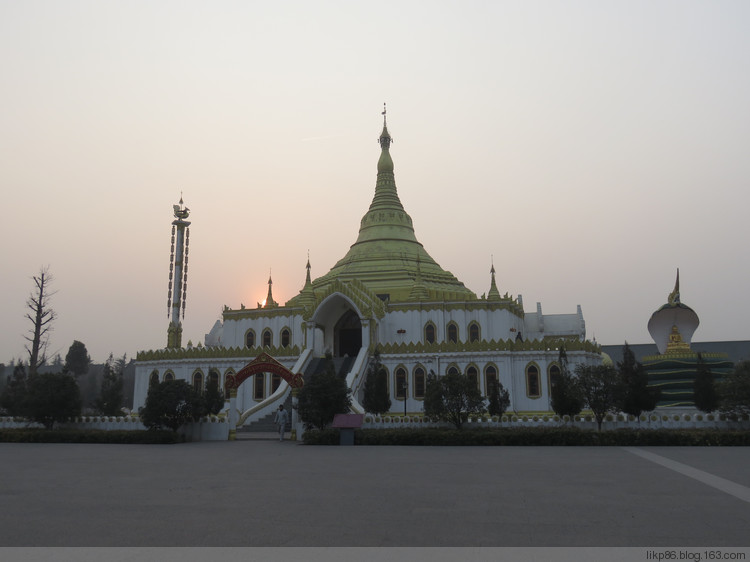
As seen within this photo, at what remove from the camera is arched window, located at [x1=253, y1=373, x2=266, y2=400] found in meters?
48.0

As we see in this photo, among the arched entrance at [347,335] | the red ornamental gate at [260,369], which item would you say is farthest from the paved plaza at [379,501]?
the arched entrance at [347,335]

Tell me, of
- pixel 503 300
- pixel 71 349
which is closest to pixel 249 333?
pixel 503 300

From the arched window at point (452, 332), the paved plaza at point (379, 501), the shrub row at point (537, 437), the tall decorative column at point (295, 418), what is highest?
the arched window at point (452, 332)

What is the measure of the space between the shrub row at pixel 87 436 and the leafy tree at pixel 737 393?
2648cm

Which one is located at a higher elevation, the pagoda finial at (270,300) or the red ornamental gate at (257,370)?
the pagoda finial at (270,300)

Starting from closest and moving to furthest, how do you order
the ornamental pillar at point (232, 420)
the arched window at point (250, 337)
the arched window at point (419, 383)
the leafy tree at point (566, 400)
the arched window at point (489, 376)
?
1. the leafy tree at point (566, 400)
2. the ornamental pillar at point (232, 420)
3. the arched window at point (489, 376)
4. the arched window at point (419, 383)
5. the arched window at point (250, 337)

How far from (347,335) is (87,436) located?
2431 cm

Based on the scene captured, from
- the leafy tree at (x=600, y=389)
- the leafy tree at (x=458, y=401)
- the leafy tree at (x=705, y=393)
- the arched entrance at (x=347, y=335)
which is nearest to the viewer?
the leafy tree at (x=600, y=389)

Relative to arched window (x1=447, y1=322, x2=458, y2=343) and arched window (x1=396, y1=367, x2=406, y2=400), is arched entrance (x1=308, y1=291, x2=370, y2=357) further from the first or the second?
arched window (x1=447, y1=322, x2=458, y2=343)

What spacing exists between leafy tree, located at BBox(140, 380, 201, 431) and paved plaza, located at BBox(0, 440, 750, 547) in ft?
32.9

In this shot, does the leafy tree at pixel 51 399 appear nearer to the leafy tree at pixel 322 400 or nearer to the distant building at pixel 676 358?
the leafy tree at pixel 322 400

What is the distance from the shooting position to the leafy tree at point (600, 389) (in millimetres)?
31016

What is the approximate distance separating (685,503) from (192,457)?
54.6ft

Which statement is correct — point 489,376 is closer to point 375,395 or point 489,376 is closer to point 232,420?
point 375,395
